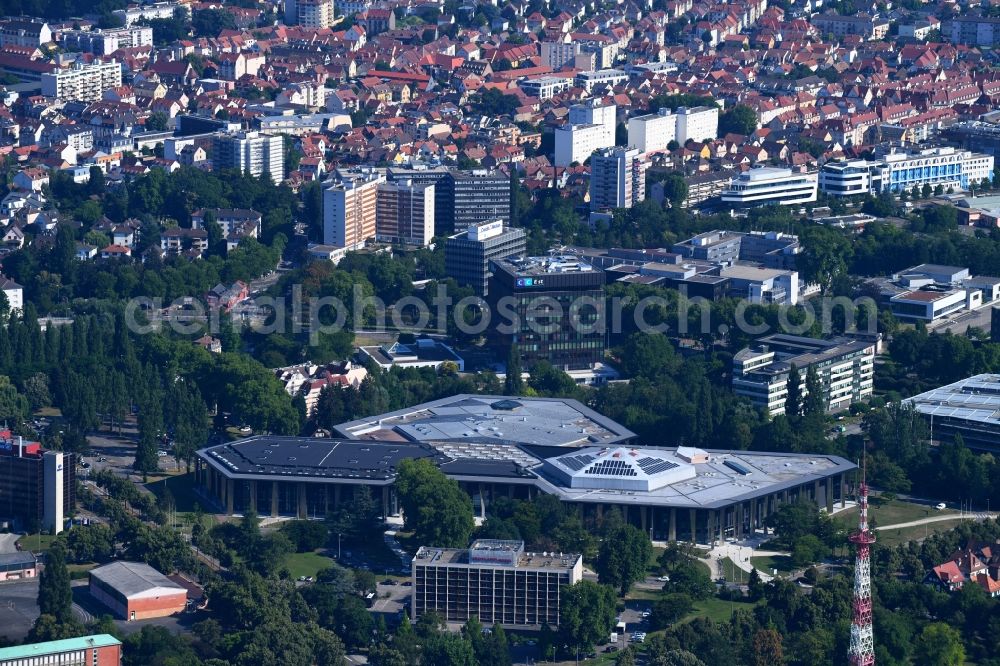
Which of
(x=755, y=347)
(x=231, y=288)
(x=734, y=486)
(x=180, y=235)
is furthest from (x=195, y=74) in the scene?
(x=734, y=486)

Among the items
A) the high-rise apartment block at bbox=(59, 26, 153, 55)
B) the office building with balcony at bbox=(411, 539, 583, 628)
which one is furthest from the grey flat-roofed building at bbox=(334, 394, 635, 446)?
the high-rise apartment block at bbox=(59, 26, 153, 55)

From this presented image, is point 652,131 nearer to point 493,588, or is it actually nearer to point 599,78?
point 599,78

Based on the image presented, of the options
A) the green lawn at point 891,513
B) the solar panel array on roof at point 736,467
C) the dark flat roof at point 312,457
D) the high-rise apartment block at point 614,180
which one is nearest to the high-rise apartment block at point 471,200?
the high-rise apartment block at point 614,180

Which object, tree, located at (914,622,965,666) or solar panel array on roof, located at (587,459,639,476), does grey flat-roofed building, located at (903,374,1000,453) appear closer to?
solar panel array on roof, located at (587,459,639,476)

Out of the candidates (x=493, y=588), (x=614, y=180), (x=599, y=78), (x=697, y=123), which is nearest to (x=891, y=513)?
(x=493, y=588)

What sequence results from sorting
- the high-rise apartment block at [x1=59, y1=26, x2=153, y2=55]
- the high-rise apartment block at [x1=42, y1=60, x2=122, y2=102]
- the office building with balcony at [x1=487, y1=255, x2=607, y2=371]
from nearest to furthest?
the office building with balcony at [x1=487, y1=255, x2=607, y2=371] < the high-rise apartment block at [x1=42, y1=60, x2=122, y2=102] < the high-rise apartment block at [x1=59, y1=26, x2=153, y2=55]

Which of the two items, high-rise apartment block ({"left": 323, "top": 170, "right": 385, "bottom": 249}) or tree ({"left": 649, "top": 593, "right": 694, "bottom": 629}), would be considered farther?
high-rise apartment block ({"left": 323, "top": 170, "right": 385, "bottom": 249})

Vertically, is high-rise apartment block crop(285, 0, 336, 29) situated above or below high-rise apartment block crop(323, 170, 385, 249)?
above
